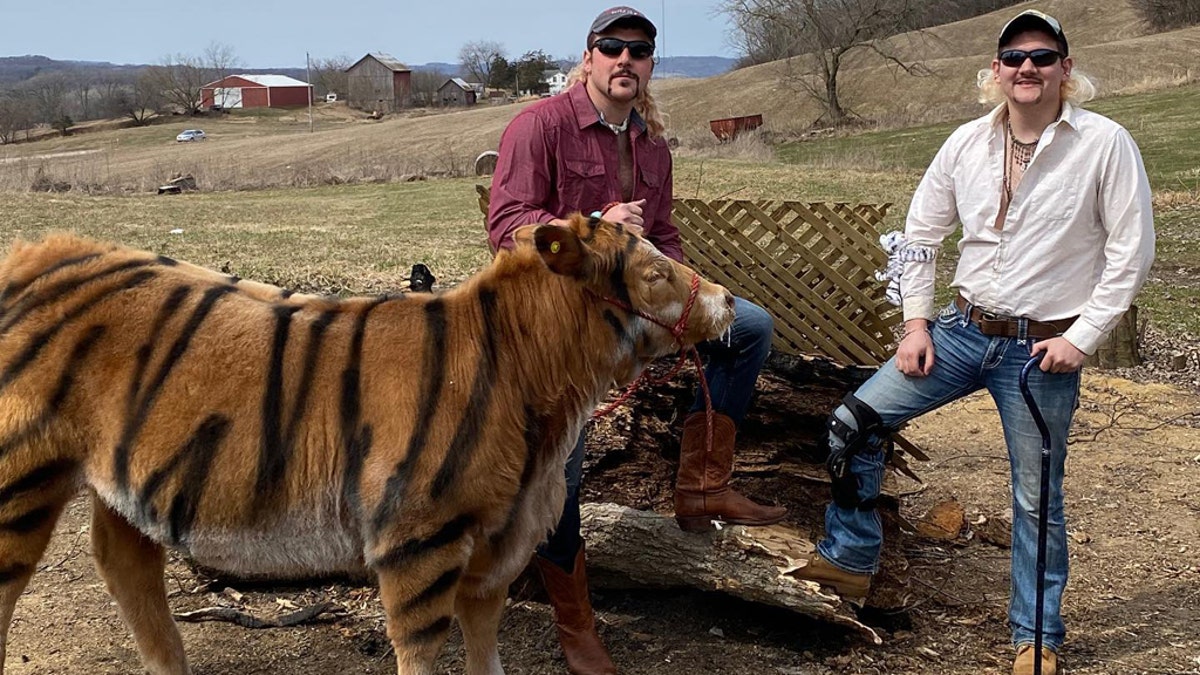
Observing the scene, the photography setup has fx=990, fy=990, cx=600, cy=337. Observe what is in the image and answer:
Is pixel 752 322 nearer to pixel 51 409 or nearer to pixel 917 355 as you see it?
pixel 917 355

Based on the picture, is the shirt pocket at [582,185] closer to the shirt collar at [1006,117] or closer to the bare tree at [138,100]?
the shirt collar at [1006,117]

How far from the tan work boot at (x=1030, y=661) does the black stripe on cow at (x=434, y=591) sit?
2622 millimetres

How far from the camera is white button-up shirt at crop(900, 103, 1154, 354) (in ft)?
→ 12.9

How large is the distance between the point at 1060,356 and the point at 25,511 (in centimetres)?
405

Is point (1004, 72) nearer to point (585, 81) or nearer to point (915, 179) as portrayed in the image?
point (585, 81)

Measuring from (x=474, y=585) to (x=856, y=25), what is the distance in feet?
185

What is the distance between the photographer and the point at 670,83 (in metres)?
81.9

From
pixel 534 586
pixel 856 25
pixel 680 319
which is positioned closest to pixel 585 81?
pixel 680 319

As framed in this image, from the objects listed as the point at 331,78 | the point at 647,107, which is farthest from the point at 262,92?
the point at 647,107

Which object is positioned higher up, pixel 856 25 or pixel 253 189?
pixel 856 25

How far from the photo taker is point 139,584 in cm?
432

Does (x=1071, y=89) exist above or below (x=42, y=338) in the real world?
above

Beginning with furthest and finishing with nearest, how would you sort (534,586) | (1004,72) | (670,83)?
(670,83), (534,586), (1004,72)

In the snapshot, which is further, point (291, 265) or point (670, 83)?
point (670, 83)
